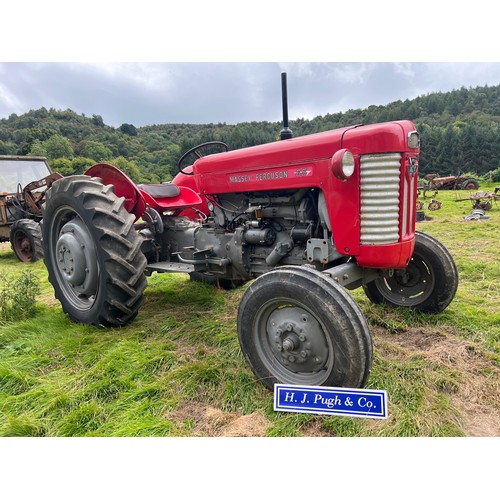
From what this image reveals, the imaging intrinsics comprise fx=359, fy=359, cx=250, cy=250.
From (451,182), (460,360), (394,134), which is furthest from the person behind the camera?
(451,182)

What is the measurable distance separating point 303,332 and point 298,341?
0.06 metres

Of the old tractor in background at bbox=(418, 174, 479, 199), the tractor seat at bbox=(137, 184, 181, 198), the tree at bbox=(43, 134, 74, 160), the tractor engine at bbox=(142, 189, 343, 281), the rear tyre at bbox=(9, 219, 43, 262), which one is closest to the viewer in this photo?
the tractor engine at bbox=(142, 189, 343, 281)

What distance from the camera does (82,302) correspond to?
11.3 feet

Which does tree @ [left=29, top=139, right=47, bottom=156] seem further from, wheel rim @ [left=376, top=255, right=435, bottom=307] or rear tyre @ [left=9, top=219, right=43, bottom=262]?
wheel rim @ [left=376, top=255, right=435, bottom=307]

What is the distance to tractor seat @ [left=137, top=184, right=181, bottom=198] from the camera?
4.04m

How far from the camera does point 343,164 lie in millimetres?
2137

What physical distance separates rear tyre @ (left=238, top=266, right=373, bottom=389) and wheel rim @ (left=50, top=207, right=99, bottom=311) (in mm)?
1682

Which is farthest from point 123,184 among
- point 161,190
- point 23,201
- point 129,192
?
point 23,201

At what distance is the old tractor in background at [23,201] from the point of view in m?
7.10

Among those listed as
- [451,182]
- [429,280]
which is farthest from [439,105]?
[429,280]

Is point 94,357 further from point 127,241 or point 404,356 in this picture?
point 404,356

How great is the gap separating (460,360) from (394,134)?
1.60 meters

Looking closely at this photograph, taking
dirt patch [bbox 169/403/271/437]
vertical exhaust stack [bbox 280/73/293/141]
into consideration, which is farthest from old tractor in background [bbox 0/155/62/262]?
dirt patch [bbox 169/403/271/437]

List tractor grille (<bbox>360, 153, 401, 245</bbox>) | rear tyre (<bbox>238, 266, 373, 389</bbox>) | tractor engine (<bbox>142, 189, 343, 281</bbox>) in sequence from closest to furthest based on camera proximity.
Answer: rear tyre (<bbox>238, 266, 373, 389</bbox>) < tractor grille (<bbox>360, 153, 401, 245</bbox>) < tractor engine (<bbox>142, 189, 343, 281</bbox>)
